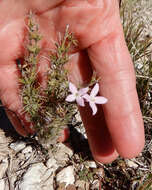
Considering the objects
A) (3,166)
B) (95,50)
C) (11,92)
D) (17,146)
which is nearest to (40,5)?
(95,50)

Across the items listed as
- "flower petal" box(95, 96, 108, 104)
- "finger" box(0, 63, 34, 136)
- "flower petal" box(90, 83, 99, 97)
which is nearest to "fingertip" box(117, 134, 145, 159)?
"flower petal" box(95, 96, 108, 104)

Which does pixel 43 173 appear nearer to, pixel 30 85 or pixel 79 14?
pixel 30 85

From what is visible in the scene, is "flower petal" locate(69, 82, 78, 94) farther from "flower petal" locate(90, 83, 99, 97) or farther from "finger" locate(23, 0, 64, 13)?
"finger" locate(23, 0, 64, 13)

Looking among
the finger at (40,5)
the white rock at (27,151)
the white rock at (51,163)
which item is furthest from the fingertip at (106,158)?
the finger at (40,5)

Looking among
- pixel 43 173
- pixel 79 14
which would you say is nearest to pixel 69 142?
pixel 43 173

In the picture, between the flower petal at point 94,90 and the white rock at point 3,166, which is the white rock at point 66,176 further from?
the flower petal at point 94,90
